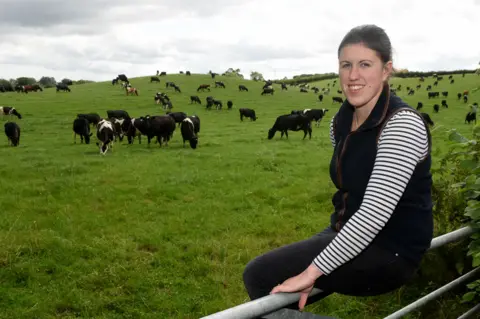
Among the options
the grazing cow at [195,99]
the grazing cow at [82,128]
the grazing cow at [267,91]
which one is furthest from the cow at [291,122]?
the grazing cow at [267,91]

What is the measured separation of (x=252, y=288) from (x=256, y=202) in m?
10.1

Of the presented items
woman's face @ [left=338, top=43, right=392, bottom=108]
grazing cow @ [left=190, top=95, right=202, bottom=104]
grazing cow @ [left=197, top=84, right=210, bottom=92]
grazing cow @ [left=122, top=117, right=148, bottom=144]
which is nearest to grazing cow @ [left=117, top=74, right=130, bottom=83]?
grazing cow @ [left=197, top=84, right=210, bottom=92]

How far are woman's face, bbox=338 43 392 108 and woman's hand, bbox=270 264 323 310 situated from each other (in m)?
1.09

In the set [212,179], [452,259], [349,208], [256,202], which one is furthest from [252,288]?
[212,179]

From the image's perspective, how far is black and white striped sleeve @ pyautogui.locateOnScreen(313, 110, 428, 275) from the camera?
7.67ft

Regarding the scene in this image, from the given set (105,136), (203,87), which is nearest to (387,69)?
(105,136)

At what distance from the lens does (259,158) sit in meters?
18.8

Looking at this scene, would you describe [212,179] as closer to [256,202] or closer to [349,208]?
[256,202]

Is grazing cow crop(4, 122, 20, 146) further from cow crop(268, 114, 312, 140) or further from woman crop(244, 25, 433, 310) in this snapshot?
woman crop(244, 25, 433, 310)

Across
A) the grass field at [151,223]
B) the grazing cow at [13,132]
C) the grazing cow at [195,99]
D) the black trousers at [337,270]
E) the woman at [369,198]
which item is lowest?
the grass field at [151,223]

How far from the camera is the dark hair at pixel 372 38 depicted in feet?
8.77

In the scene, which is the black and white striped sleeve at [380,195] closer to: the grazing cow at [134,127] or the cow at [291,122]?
the grazing cow at [134,127]

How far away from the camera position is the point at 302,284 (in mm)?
2232

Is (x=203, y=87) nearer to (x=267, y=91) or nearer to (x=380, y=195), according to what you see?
(x=267, y=91)
